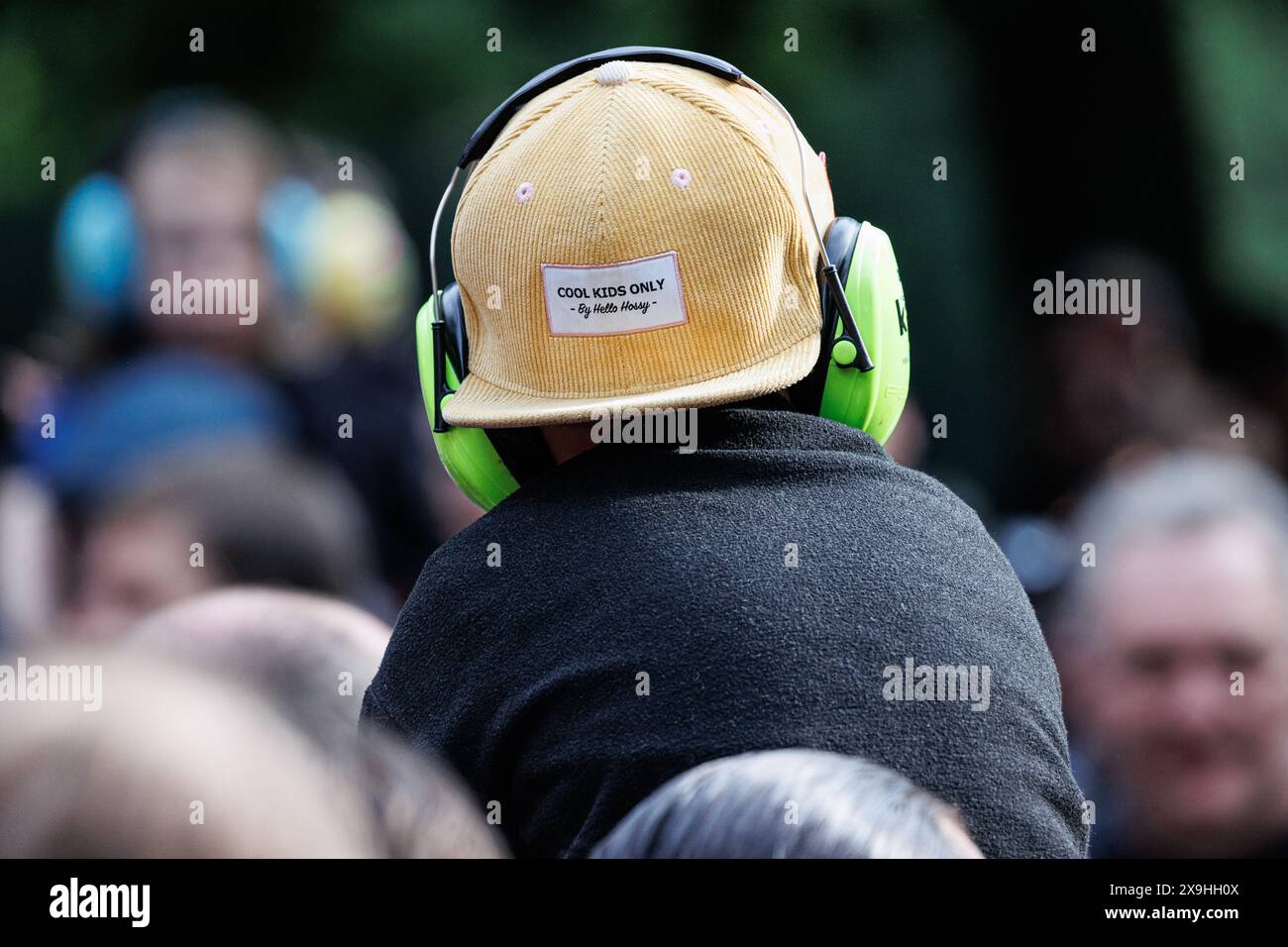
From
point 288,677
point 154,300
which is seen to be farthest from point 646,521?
point 154,300

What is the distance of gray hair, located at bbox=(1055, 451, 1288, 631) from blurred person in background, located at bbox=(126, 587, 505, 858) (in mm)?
1693

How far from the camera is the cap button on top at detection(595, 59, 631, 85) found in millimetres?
2039

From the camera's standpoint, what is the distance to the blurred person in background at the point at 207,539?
10.7ft

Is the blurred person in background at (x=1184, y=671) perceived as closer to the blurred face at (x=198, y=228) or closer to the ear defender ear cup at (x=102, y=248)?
the blurred face at (x=198, y=228)

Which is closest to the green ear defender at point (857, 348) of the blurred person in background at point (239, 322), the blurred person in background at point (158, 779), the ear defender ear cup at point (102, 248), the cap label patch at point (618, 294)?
the cap label patch at point (618, 294)

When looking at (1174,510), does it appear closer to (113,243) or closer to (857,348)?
(857,348)

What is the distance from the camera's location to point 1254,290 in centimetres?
679

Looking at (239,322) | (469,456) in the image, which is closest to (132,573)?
(239,322)

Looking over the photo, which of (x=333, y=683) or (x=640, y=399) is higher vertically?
(x=640, y=399)

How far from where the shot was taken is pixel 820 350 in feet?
6.84

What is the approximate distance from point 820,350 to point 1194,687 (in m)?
1.51

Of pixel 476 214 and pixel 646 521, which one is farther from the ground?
pixel 476 214

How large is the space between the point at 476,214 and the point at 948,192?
514 centimetres
